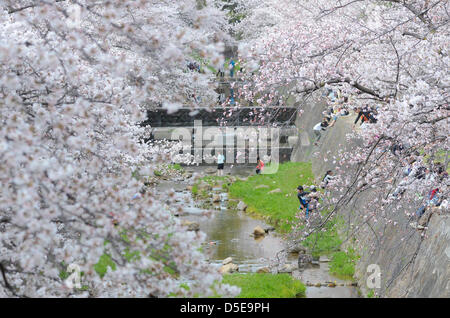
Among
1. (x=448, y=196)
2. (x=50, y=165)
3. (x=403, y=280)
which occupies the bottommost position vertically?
(x=403, y=280)

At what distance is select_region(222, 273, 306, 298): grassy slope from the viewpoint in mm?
10258

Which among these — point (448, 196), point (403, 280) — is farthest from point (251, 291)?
point (448, 196)

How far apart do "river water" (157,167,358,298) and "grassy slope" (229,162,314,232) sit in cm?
46

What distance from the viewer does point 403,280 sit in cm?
952

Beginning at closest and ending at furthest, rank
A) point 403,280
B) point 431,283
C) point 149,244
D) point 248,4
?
point 149,244 → point 431,283 → point 403,280 → point 248,4

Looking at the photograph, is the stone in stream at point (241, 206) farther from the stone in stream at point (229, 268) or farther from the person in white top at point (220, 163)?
the stone in stream at point (229, 268)

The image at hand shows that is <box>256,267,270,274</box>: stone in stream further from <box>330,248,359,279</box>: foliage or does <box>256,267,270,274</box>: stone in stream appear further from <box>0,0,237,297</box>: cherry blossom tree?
<box>0,0,237,297</box>: cherry blossom tree

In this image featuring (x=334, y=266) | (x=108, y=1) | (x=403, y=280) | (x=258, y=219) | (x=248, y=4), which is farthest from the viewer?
(x=248, y=4)

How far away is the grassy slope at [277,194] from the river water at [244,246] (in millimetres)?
461

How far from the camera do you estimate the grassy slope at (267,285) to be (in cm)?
1026

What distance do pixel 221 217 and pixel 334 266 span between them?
5.45m

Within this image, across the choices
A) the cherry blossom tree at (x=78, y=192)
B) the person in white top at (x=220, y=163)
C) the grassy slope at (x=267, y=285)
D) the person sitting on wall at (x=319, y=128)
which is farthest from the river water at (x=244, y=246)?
the person sitting on wall at (x=319, y=128)

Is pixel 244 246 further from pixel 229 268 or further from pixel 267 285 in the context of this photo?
pixel 267 285

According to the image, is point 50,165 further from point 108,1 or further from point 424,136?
point 424,136
